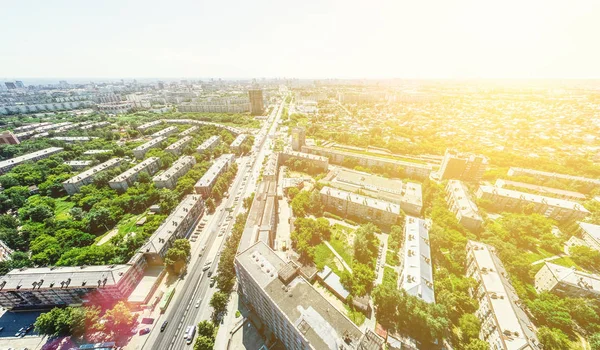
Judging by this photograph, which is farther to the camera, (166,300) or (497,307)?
(166,300)

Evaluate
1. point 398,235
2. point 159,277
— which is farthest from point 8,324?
point 398,235

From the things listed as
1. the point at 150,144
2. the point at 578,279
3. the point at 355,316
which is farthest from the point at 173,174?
the point at 578,279

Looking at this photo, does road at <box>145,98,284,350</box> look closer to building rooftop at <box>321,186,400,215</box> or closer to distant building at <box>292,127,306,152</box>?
building rooftop at <box>321,186,400,215</box>

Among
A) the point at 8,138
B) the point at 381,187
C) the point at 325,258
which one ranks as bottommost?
the point at 325,258

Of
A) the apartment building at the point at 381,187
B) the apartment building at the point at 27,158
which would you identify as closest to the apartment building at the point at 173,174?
the apartment building at the point at 381,187

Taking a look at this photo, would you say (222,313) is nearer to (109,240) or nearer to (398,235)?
(109,240)

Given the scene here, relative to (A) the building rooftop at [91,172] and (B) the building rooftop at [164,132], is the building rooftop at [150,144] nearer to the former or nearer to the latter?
(B) the building rooftop at [164,132]

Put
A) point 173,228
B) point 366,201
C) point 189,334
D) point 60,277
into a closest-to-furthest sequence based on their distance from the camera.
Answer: point 189,334
point 60,277
point 173,228
point 366,201

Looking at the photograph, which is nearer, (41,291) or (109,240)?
(41,291)

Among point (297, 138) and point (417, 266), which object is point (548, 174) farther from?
point (297, 138)
